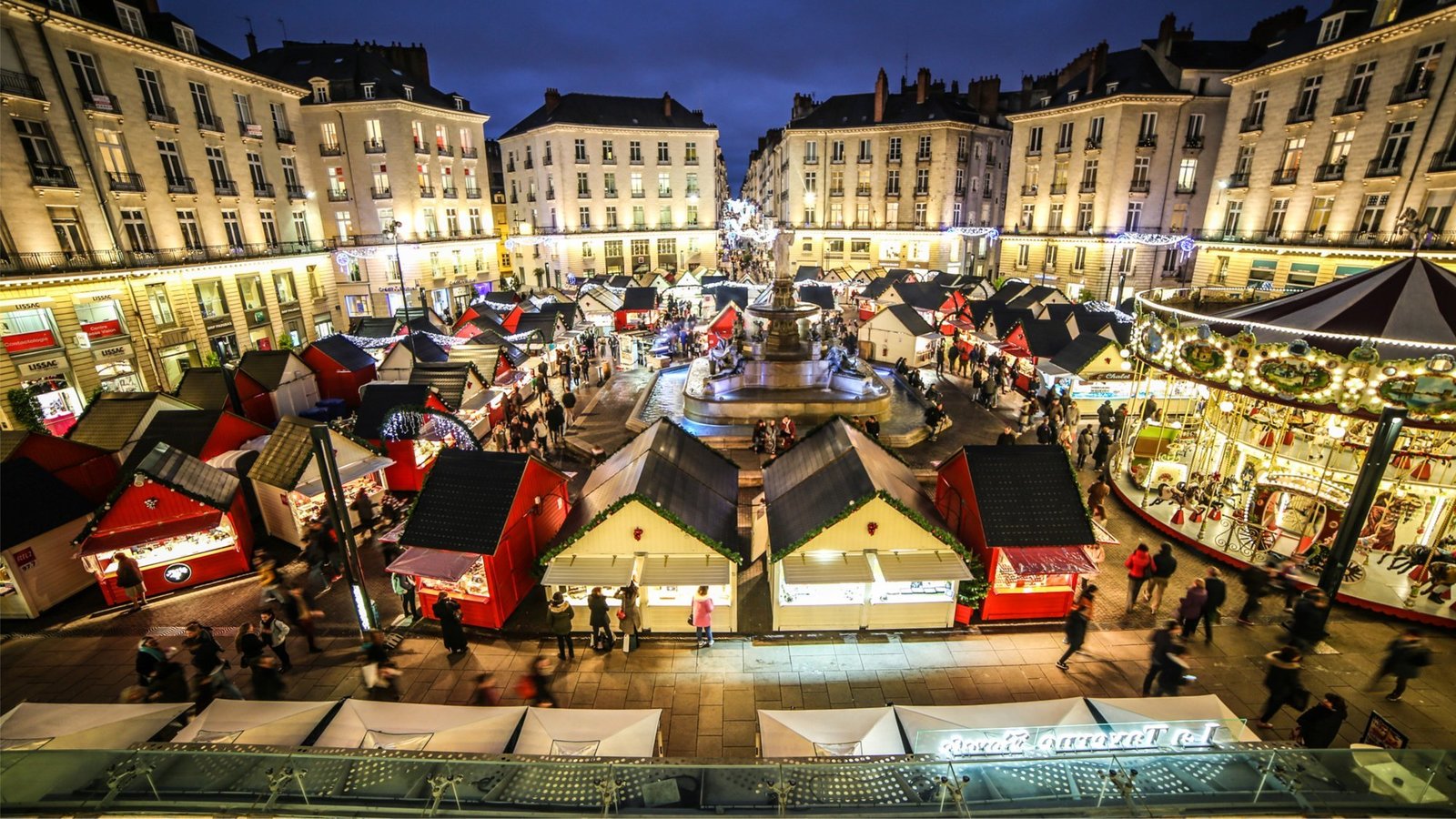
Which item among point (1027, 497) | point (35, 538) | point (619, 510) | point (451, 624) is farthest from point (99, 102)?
point (1027, 497)

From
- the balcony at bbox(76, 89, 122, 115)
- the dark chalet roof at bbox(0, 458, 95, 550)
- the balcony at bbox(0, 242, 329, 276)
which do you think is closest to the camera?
the dark chalet roof at bbox(0, 458, 95, 550)

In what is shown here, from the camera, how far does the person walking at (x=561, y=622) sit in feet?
30.2

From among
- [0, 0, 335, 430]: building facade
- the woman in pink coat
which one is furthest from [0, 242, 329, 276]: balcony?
the woman in pink coat

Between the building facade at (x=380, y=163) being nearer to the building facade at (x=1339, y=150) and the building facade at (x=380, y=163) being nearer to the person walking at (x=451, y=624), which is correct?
the person walking at (x=451, y=624)

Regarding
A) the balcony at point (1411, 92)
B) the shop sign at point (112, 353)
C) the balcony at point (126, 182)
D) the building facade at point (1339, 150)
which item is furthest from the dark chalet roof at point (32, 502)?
the balcony at point (1411, 92)

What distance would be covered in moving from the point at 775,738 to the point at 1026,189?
4821 centimetres

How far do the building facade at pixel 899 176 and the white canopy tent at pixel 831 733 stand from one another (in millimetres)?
49366

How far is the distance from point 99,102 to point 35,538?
75.7 feet

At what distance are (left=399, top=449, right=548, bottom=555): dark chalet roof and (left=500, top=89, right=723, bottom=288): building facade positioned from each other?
42.4 meters

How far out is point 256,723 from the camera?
6336 mm

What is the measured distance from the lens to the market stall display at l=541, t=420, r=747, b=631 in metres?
9.30

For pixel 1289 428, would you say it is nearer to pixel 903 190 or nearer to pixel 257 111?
pixel 903 190

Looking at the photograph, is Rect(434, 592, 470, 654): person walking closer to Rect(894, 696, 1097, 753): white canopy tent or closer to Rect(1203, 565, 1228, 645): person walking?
Rect(894, 696, 1097, 753): white canopy tent

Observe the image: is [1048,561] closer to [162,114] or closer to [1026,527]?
[1026,527]
